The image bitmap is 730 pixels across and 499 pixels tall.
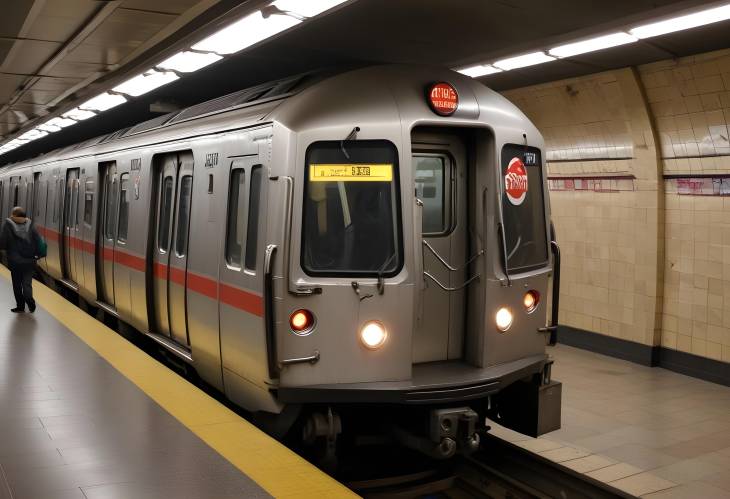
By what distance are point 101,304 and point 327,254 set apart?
5.95 metres

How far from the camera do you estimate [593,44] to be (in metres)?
7.69

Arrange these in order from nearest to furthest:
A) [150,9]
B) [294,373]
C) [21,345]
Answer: [294,373], [150,9], [21,345]

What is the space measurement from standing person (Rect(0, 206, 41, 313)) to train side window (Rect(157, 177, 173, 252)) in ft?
11.4

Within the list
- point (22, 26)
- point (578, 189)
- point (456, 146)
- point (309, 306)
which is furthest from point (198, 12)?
point (578, 189)

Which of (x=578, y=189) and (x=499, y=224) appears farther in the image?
(x=578, y=189)

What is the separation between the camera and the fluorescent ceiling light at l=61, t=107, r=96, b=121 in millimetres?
13141

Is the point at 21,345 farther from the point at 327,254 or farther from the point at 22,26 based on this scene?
the point at 327,254

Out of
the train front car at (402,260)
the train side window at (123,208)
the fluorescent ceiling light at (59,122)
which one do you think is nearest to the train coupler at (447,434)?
the train front car at (402,260)

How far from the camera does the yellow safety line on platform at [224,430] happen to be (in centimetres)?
436

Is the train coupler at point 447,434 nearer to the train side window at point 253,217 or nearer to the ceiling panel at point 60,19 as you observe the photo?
the train side window at point 253,217

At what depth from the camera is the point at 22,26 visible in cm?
694

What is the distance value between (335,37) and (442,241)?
12.4ft

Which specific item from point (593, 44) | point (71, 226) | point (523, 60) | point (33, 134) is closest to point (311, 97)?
point (593, 44)

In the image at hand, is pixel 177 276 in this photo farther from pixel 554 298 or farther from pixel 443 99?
pixel 554 298
